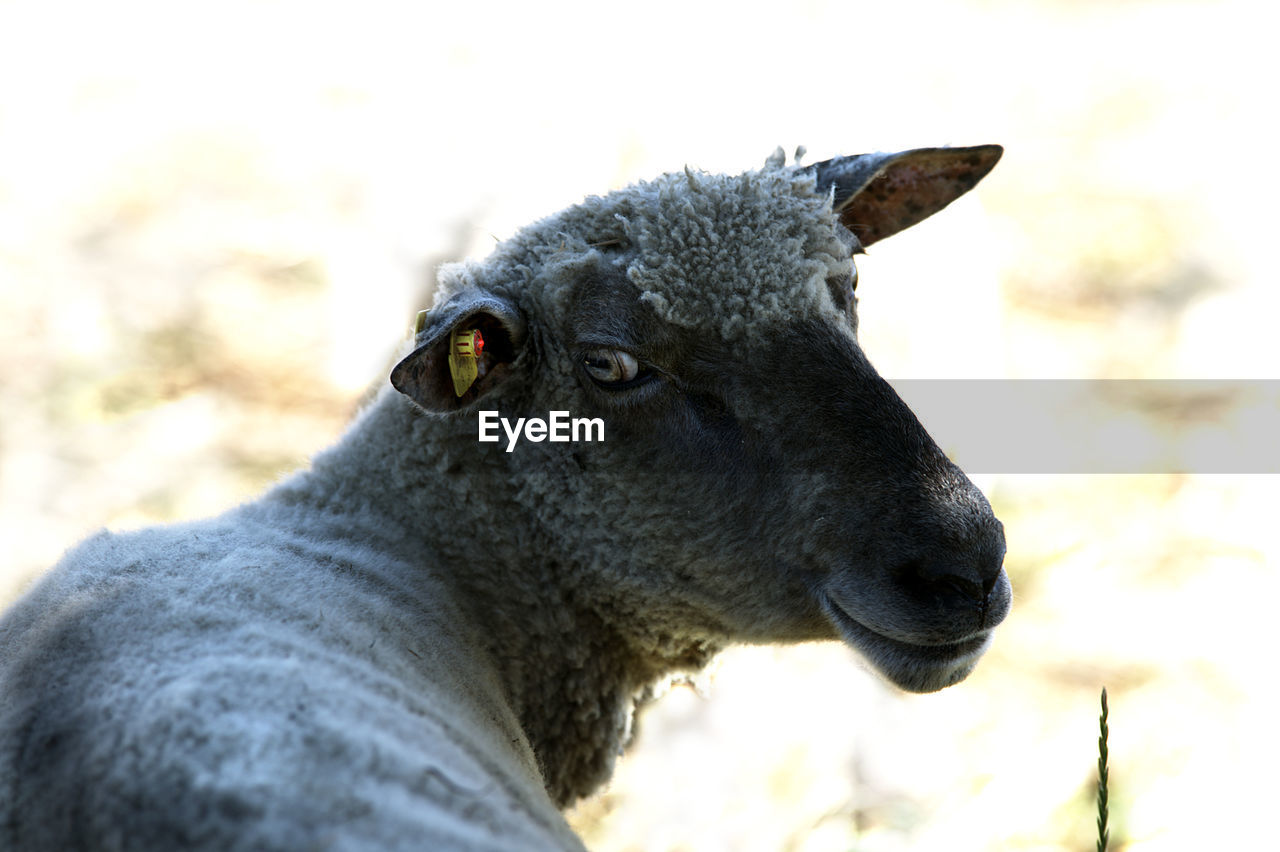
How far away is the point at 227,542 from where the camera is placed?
9.05 feet

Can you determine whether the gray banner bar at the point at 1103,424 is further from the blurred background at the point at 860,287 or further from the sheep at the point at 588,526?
the sheep at the point at 588,526

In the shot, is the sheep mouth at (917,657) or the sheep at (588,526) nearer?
the sheep at (588,526)

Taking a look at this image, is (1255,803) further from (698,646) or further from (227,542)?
(227,542)

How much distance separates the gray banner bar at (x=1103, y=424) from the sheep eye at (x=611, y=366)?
13.0 ft

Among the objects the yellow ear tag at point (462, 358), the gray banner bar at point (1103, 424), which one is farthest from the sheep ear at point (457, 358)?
the gray banner bar at point (1103, 424)

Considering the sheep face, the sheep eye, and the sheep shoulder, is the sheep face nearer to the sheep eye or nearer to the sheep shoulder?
the sheep eye

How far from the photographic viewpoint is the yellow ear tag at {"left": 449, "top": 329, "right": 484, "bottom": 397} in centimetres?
298

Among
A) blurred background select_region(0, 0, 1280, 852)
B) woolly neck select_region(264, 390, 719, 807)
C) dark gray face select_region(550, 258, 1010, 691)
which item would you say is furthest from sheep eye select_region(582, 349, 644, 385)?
blurred background select_region(0, 0, 1280, 852)

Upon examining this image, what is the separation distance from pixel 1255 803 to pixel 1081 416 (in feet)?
9.65

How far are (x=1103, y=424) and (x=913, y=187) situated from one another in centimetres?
424

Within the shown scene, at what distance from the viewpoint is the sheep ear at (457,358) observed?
9.53ft

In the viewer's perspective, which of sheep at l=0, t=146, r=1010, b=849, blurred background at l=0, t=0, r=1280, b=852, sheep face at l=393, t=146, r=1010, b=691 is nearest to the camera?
sheep at l=0, t=146, r=1010, b=849

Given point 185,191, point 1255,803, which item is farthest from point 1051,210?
point 185,191

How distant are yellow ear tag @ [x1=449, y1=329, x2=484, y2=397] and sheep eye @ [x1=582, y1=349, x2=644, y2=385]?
0.30m
